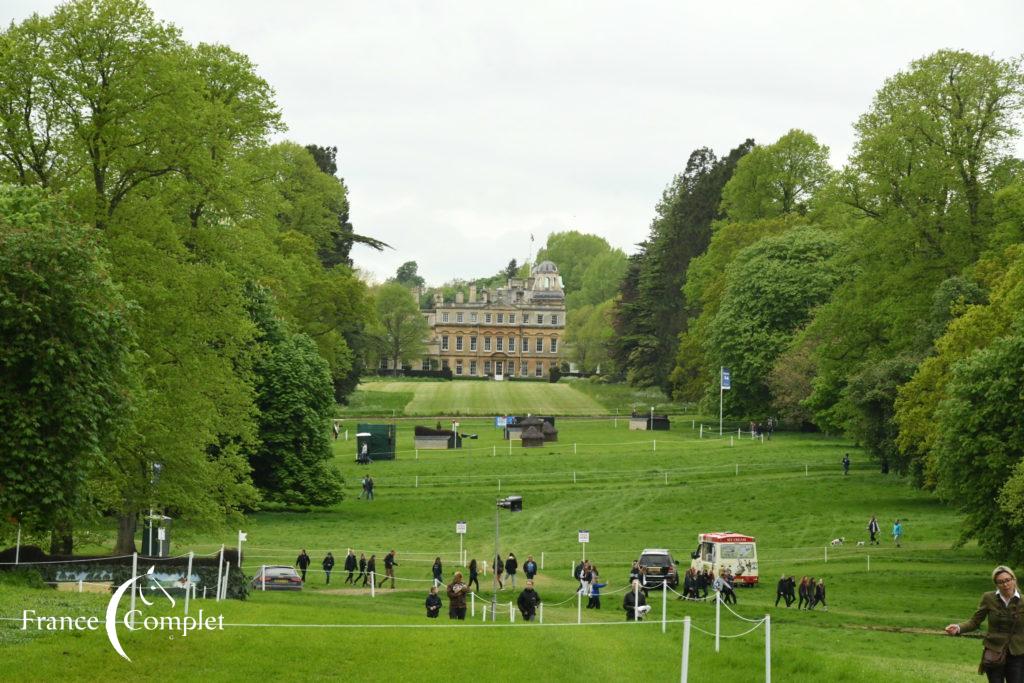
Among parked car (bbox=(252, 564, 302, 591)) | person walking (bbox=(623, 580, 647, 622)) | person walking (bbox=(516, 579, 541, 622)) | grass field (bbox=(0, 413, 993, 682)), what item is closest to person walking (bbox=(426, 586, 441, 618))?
grass field (bbox=(0, 413, 993, 682))

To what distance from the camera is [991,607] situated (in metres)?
17.3

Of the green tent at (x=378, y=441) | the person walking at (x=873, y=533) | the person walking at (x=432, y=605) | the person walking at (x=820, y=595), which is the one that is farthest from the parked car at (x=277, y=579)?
the green tent at (x=378, y=441)

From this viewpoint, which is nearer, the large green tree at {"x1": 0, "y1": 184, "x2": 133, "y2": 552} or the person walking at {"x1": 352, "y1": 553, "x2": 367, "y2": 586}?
the large green tree at {"x1": 0, "y1": 184, "x2": 133, "y2": 552}

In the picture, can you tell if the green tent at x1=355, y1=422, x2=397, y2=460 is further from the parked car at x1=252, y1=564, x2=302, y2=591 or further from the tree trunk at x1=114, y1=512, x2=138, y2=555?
the tree trunk at x1=114, y1=512, x2=138, y2=555

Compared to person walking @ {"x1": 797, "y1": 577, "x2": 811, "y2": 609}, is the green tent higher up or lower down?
higher up

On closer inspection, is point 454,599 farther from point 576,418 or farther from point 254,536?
point 576,418

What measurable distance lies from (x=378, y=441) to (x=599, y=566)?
1258 inches

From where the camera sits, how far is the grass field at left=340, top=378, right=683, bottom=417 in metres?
118

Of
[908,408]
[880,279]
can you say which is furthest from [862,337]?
[908,408]

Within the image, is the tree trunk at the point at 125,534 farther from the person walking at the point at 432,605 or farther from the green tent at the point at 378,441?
the green tent at the point at 378,441

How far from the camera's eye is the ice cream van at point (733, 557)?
45062mm

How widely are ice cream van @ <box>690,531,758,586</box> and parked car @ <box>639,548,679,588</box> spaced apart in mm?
889

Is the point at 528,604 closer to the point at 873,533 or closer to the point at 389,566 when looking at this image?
the point at 389,566

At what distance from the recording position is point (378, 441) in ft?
260
